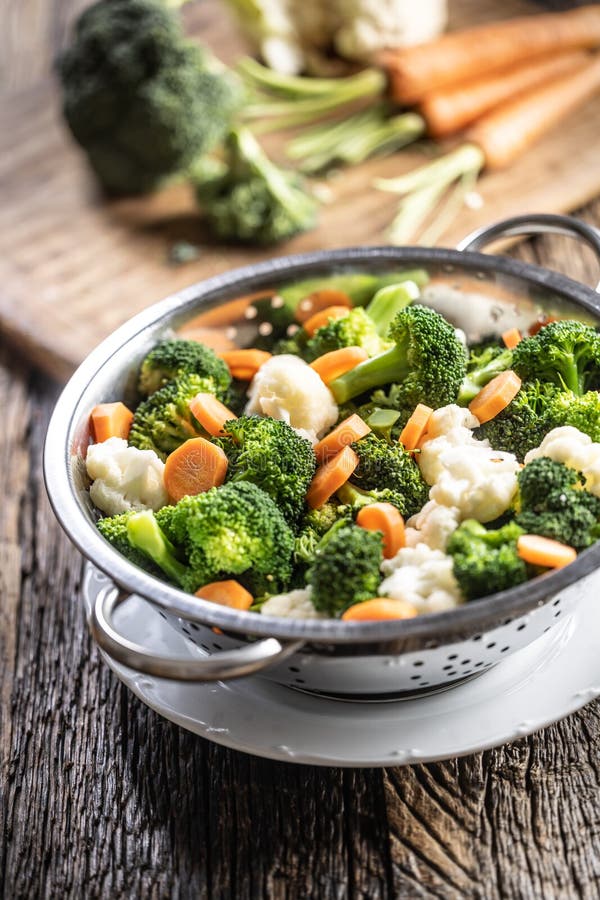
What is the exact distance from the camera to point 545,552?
73.5 inches

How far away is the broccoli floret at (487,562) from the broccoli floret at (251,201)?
2285 millimetres

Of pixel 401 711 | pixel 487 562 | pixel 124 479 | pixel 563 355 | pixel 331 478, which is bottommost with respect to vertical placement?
pixel 401 711

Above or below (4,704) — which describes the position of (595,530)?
above

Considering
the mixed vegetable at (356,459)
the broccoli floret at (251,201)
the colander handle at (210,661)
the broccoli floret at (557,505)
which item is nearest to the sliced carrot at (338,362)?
the mixed vegetable at (356,459)

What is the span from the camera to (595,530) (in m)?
1.97

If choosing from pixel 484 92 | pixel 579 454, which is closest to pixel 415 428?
pixel 579 454

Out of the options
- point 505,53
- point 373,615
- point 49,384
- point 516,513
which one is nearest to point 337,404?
point 516,513

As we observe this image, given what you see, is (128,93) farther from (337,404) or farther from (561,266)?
(337,404)

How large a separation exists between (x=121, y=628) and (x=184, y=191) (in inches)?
101

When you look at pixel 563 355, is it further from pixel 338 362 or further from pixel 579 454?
pixel 338 362

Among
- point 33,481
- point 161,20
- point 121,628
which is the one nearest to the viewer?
point 121,628

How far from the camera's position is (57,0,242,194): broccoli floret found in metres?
4.11

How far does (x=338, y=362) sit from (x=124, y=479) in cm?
63

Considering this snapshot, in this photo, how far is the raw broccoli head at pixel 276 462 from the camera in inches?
86.0
